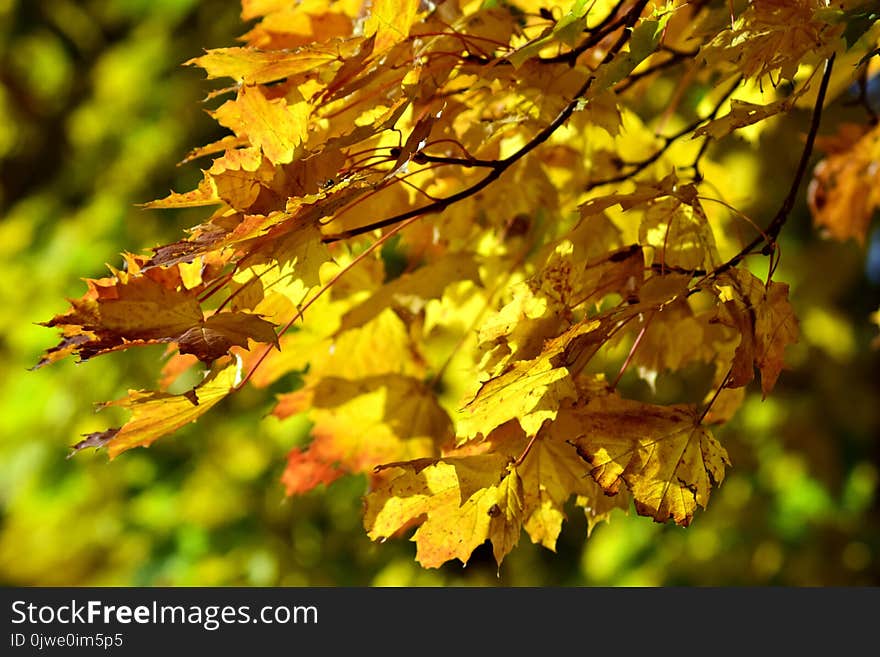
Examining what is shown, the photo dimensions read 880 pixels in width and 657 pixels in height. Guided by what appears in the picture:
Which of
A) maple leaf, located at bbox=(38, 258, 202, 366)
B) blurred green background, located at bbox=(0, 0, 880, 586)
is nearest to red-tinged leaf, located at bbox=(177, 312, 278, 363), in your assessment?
maple leaf, located at bbox=(38, 258, 202, 366)

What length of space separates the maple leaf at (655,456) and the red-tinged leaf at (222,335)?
22 centimetres

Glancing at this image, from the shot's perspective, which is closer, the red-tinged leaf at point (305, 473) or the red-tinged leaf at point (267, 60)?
the red-tinged leaf at point (267, 60)

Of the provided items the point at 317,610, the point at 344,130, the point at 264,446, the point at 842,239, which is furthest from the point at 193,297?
the point at 264,446

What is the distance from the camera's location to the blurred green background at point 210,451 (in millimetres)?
2326

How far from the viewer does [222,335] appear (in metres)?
0.64

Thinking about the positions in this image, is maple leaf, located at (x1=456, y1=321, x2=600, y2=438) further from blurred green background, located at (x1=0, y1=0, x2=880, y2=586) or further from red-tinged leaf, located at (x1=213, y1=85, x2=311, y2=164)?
blurred green background, located at (x1=0, y1=0, x2=880, y2=586)

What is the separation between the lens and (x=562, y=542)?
273cm

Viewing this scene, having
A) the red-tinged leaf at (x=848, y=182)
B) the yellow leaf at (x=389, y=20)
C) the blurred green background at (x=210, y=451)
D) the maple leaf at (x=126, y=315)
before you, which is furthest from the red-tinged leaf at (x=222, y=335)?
the blurred green background at (x=210, y=451)

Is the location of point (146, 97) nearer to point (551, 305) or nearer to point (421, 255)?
point (421, 255)

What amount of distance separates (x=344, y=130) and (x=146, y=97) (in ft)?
6.84

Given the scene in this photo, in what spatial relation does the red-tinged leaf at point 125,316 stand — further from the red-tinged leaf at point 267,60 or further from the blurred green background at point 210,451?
the blurred green background at point 210,451

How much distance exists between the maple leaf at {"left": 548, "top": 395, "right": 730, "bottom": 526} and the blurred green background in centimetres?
170

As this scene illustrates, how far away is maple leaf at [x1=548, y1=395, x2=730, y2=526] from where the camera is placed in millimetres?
652

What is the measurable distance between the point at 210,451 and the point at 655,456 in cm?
187
